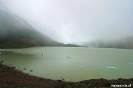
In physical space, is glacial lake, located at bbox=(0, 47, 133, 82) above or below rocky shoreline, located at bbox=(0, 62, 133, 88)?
below

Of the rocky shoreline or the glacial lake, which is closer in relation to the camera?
the rocky shoreline

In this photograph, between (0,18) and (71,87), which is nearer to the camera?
(71,87)

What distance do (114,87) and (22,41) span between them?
7307 inches

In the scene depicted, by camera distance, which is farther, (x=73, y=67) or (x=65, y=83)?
(x=73, y=67)

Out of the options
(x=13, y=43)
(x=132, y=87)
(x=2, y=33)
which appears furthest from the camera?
(x=2, y=33)

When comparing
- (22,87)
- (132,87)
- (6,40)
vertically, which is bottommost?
(22,87)

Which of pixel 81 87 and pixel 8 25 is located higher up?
pixel 8 25

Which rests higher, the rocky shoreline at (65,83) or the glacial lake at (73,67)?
the rocky shoreline at (65,83)

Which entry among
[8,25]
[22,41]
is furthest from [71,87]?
[8,25]

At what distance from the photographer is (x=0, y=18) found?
198875 millimetres

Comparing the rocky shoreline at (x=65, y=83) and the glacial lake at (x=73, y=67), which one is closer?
the rocky shoreline at (x=65, y=83)

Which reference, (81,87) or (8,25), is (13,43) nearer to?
(8,25)

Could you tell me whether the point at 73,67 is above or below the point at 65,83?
below

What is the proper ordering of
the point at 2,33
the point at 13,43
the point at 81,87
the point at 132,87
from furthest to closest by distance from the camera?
the point at 2,33 < the point at 13,43 < the point at 81,87 < the point at 132,87
